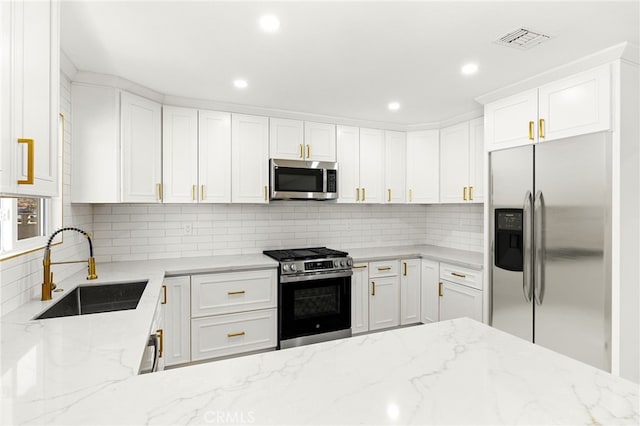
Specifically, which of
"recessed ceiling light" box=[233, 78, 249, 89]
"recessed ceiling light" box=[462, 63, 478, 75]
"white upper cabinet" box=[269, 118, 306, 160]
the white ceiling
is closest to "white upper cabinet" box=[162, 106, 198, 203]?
the white ceiling

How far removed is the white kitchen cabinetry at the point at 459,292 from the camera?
323cm

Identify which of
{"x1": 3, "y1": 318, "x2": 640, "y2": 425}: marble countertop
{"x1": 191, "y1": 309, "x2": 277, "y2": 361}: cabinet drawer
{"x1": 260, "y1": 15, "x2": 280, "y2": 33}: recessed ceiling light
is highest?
{"x1": 260, "y1": 15, "x2": 280, "y2": 33}: recessed ceiling light

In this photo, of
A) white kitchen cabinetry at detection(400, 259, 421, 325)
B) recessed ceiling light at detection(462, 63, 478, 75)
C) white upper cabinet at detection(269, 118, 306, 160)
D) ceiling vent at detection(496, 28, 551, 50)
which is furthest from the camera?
white kitchen cabinetry at detection(400, 259, 421, 325)

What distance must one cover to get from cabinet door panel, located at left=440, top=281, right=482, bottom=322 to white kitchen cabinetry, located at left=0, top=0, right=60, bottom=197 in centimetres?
323

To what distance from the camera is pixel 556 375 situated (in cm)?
93

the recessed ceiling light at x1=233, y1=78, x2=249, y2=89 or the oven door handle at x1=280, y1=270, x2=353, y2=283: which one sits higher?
the recessed ceiling light at x1=233, y1=78, x2=249, y2=89

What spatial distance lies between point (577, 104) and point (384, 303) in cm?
242

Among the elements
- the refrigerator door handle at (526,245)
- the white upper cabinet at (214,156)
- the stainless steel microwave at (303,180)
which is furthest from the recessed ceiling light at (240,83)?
the refrigerator door handle at (526,245)

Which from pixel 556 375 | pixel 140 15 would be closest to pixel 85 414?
pixel 556 375

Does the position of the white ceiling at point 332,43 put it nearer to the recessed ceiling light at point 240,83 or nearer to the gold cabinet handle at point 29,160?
the recessed ceiling light at point 240,83

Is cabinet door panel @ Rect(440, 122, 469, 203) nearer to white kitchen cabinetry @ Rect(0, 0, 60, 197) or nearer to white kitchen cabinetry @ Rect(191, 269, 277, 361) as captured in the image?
white kitchen cabinetry @ Rect(191, 269, 277, 361)

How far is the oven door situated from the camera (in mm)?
3215

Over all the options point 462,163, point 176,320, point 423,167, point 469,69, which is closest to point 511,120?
point 469,69

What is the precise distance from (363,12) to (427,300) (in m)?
2.99
